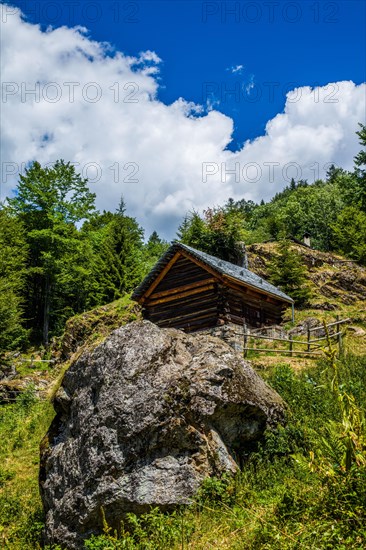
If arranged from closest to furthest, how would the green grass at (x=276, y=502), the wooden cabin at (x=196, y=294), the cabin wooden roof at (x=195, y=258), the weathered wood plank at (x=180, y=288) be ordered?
the green grass at (x=276, y=502), the cabin wooden roof at (x=195, y=258), the wooden cabin at (x=196, y=294), the weathered wood plank at (x=180, y=288)

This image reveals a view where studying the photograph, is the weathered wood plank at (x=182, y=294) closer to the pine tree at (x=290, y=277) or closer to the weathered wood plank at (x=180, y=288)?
the weathered wood plank at (x=180, y=288)

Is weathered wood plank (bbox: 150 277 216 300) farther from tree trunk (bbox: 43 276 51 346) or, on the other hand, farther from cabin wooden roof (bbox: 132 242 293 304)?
tree trunk (bbox: 43 276 51 346)

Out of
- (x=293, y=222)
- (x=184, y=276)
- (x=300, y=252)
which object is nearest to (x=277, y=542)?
(x=184, y=276)

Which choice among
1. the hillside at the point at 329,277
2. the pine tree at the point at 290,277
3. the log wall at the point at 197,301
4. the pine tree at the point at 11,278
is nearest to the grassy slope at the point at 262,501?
the log wall at the point at 197,301

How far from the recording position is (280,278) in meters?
36.3

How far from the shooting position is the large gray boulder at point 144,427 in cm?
671

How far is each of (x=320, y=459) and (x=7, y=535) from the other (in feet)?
19.9

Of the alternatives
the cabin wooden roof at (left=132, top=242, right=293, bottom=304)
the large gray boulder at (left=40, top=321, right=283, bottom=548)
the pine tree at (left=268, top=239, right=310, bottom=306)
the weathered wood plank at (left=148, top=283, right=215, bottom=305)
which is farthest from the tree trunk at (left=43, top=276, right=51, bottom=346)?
the large gray boulder at (left=40, top=321, right=283, bottom=548)

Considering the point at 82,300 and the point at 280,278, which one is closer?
the point at 280,278

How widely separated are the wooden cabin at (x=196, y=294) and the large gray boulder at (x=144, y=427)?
44.2ft

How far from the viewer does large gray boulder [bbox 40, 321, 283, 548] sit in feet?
22.0

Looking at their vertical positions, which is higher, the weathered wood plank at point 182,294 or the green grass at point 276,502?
the weathered wood plank at point 182,294

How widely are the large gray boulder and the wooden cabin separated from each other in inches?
530

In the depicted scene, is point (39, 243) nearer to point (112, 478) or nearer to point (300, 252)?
point (300, 252)
